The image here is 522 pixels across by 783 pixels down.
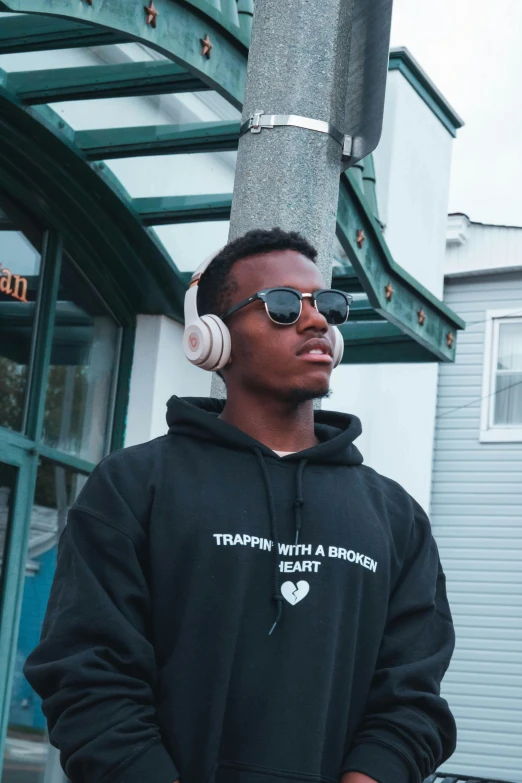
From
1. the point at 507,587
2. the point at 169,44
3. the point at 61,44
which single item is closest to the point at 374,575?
the point at 169,44

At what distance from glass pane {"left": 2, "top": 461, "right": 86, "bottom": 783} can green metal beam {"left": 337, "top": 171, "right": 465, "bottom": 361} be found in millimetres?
2080

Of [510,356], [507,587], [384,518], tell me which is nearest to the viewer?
[384,518]

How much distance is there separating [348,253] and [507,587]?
28.9ft

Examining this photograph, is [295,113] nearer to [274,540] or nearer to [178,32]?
[274,540]

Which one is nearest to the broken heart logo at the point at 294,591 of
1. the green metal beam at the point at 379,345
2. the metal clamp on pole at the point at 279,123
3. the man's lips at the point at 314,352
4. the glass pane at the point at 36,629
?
the man's lips at the point at 314,352

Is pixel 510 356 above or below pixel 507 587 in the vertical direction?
above

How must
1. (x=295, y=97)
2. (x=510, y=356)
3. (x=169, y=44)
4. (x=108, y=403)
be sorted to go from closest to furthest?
1. (x=295, y=97)
2. (x=169, y=44)
3. (x=108, y=403)
4. (x=510, y=356)

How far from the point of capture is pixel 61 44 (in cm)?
571

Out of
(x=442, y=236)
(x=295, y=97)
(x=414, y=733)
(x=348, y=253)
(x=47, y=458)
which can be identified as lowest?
(x=414, y=733)

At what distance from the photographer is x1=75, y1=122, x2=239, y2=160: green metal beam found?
6.24 m

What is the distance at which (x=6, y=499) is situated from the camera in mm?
6633

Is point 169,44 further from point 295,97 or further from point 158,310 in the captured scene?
point 158,310

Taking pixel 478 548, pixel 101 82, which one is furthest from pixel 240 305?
pixel 478 548

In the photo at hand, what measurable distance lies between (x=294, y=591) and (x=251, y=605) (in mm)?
88
